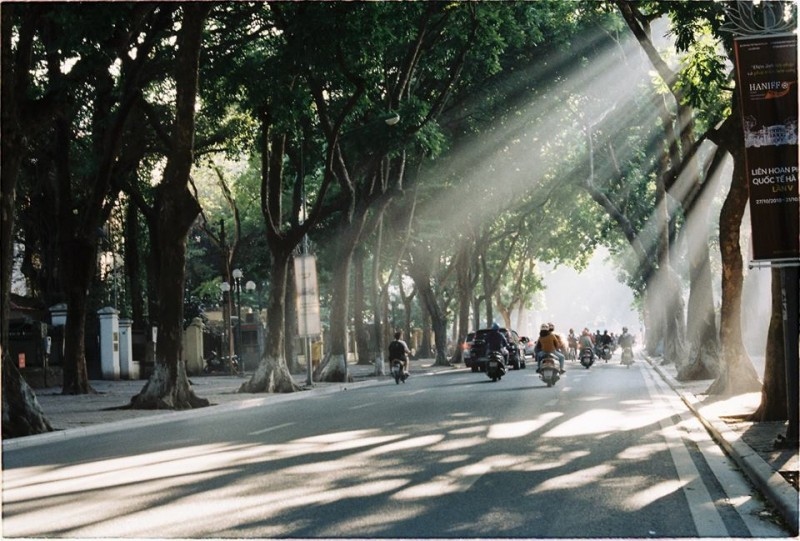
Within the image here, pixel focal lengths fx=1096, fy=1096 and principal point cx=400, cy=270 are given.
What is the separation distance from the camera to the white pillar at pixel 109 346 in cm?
3956

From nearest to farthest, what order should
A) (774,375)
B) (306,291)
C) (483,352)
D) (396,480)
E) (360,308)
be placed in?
(396,480) → (774,375) → (306,291) → (483,352) → (360,308)

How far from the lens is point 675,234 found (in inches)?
1655

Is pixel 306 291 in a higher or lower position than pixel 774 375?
higher

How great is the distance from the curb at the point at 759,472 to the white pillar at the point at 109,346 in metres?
28.3

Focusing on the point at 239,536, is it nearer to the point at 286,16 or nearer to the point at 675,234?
the point at 286,16

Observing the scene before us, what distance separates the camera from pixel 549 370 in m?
25.2

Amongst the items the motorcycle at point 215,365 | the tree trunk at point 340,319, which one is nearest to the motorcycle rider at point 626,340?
the tree trunk at point 340,319

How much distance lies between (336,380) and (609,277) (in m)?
156

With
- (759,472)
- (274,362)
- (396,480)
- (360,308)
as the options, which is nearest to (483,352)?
(360,308)

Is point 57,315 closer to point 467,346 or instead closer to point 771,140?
point 467,346

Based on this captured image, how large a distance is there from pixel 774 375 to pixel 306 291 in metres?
20.2

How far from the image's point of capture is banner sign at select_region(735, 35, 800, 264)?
10.4 m

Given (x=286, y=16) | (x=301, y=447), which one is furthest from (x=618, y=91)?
(x=301, y=447)

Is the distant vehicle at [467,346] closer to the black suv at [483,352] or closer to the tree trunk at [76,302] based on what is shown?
the black suv at [483,352]
